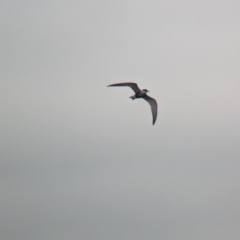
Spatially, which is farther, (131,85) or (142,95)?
(142,95)

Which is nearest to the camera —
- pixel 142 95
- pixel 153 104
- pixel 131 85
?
pixel 131 85

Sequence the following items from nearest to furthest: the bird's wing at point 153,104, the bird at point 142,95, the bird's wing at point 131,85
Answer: the bird's wing at point 131,85 → the bird at point 142,95 → the bird's wing at point 153,104

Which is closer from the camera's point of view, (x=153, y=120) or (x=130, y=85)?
(x=130, y=85)

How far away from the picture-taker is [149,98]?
118ft

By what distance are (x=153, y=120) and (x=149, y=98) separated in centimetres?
183

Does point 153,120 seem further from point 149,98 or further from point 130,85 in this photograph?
point 130,85

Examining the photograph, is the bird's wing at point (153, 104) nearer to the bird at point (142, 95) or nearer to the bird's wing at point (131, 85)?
the bird at point (142, 95)

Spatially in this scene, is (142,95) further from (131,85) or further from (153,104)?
(153,104)

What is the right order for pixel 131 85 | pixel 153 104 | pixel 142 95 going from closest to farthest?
pixel 131 85
pixel 142 95
pixel 153 104

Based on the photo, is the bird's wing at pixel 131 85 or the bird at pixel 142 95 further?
the bird at pixel 142 95

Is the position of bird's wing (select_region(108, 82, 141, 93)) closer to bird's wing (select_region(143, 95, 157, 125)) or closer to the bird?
the bird

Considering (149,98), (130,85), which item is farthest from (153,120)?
(130,85)

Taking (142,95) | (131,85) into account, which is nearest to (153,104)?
(142,95)

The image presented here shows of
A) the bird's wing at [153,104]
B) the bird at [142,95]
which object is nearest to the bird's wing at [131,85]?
the bird at [142,95]
